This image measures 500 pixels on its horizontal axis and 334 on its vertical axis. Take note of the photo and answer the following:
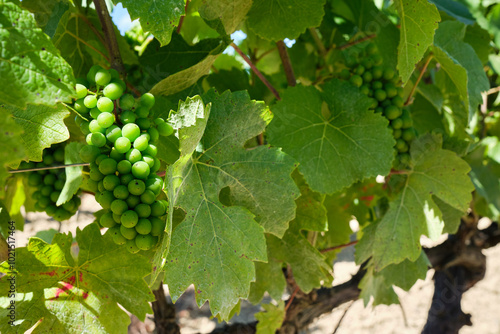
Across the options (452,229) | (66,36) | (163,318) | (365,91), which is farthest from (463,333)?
(66,36)

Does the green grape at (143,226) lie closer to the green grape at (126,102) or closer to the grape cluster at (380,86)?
the green grape at (126,102)

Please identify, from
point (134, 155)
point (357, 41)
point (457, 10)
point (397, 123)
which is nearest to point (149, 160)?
point (134, 155)

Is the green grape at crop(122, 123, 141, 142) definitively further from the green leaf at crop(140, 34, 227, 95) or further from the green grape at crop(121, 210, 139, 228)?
the green leaf at crop(140, 34, 227, 95)

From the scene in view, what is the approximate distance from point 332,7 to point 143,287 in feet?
4.42

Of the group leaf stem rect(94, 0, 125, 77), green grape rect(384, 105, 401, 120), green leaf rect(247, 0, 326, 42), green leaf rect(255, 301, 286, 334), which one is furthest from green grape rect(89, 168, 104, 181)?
green leaf rect(255, 301, 286, 334)

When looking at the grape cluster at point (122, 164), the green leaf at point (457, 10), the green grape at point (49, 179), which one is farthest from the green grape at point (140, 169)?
the green leaf at point (457, 10)

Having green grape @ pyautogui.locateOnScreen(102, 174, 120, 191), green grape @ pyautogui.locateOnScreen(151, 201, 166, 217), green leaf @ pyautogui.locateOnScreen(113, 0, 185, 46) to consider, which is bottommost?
green grape @ pyautogui.locateOnScreen(151, 201, 166, 217)

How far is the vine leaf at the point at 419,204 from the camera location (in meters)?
1.35

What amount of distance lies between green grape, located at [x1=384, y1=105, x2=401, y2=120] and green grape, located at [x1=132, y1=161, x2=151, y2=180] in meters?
0.87

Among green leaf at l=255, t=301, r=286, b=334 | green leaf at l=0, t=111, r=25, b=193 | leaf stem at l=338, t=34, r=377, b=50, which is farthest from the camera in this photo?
green leaf at l=255, t=301, r=286, b=334

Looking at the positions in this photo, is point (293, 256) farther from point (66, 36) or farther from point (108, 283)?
point (66, 36)

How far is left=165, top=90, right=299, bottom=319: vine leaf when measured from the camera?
0.89 meters

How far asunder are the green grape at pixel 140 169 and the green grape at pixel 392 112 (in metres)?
0.87

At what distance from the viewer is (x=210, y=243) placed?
3.01 feet
